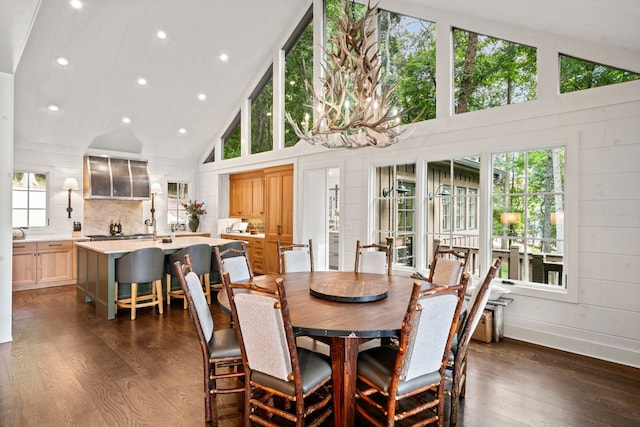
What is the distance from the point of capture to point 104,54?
5.59 m

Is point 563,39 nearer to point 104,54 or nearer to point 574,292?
point 574,292

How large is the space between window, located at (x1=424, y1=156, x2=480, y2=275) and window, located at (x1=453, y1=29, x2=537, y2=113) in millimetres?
716

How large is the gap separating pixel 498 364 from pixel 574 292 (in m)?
1.13

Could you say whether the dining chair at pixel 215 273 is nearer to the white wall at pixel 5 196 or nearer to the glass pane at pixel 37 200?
the white wall at pixel 5 196

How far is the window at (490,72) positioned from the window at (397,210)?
3.68ft

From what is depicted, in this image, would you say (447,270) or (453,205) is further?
(453,205)

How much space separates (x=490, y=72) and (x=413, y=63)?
1.11m

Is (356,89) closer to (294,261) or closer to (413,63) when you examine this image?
(294,261)

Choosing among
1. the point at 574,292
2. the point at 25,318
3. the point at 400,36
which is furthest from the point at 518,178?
the point at 25,318

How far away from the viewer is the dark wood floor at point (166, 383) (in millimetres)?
2387

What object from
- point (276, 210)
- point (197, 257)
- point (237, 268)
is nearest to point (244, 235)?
point (276, 210)

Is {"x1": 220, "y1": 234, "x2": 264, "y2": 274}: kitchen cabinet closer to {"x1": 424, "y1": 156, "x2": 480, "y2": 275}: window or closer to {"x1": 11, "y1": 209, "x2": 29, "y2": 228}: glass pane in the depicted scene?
{"x1": 424, "y1": 156, "x2": 480, "y2": 275}: window

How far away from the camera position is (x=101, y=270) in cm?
468

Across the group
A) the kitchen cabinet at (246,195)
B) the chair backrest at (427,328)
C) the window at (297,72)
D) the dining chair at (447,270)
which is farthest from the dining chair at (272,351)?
the kitchen cabinet at (246,195)
